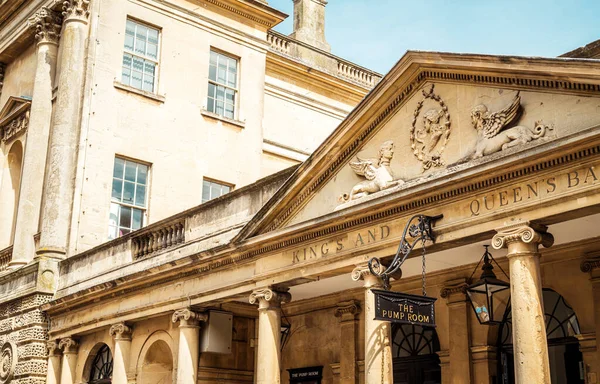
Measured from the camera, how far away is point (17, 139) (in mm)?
25516

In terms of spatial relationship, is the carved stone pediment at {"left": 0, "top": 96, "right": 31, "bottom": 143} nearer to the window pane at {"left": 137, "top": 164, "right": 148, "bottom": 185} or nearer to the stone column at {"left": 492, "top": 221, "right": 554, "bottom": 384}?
the window pane at {"left": 137, "top": 164, "right": 148, "bottom": 185}

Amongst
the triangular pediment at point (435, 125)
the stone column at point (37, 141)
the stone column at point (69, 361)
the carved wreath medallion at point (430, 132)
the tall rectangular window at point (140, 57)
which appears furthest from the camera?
the stone column at point (37, 141)

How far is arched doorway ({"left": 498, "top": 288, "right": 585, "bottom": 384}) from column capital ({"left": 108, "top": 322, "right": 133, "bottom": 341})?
27.2 feet

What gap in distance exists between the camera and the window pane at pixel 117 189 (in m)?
21.4

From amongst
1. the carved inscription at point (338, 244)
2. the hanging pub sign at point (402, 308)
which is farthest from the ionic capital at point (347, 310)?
the hanging pub sign at point (402, 308)

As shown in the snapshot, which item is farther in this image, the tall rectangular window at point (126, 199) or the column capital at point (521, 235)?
the tall rectangular window at point (126, 199)

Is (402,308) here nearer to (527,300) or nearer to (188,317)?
(527,300)

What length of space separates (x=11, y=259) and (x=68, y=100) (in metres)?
5.22

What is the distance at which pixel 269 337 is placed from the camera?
537 inches

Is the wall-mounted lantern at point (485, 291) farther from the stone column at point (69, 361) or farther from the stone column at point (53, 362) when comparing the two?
the stone column at point (53, 362)

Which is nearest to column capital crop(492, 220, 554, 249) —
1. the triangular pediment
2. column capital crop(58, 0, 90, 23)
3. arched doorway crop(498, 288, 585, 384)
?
the triangular pediment

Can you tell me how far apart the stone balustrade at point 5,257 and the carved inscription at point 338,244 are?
1329cm

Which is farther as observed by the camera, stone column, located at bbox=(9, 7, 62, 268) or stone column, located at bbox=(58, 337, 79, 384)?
stone column, located at bbox=(9, 7, 62, 268)

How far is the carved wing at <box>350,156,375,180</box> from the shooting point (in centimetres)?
1245
